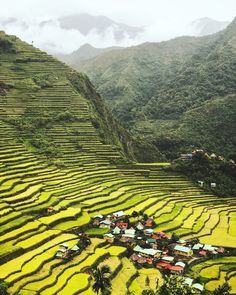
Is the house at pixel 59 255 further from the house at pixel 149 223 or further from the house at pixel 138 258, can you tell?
the house at pixel 149 223

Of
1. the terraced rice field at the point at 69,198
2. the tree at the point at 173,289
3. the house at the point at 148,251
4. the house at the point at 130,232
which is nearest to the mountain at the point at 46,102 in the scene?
the terraced rice field at the point at 69,198

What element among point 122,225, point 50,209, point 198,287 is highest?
point 50,209

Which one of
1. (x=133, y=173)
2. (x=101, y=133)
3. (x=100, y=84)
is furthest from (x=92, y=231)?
(x=100, y=84)

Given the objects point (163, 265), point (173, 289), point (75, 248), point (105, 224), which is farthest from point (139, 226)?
point (173, 289)

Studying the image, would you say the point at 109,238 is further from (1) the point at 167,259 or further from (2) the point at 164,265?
(2) the point at 164,265

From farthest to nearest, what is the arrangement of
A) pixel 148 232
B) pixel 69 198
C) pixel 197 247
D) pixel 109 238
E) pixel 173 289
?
pixel 69 198
pixel 148 232
pixel 197 247
pixel 109 238
pixel 173 289

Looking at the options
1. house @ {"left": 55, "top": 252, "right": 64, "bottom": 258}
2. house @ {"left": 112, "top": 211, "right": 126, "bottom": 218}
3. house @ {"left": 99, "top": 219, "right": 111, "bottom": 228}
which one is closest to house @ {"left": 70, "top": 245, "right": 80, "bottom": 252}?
house @ {"left": 55, "top": 252, "right": 64, "bottom": 258}
